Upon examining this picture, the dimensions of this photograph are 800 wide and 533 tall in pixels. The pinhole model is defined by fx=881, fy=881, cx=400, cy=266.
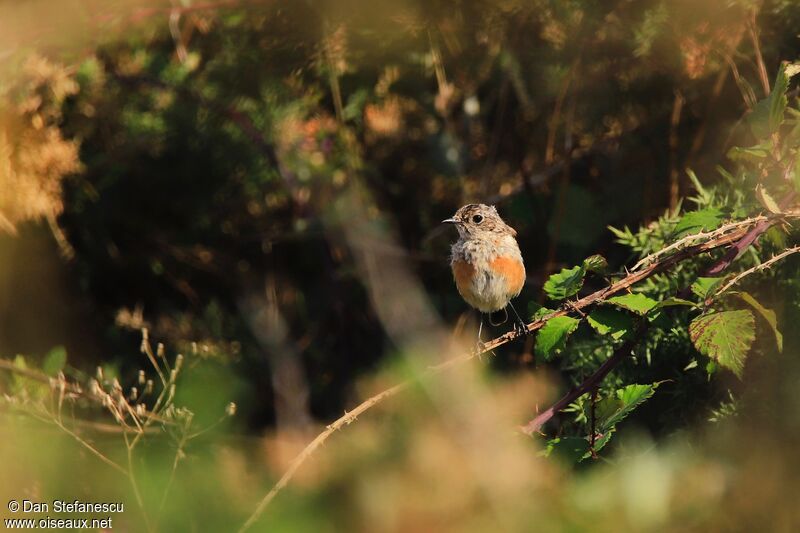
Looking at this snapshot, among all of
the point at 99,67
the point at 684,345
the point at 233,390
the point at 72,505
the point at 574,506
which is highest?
the point at 99,67

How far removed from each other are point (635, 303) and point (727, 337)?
0.18m

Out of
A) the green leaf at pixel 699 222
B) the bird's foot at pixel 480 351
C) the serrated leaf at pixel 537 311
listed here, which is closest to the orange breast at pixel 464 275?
the bird's foot at pixel 480 351

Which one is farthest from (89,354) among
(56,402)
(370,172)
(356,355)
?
(370,172)

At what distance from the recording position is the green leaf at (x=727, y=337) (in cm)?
163

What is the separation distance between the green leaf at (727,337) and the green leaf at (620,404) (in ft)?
0.41

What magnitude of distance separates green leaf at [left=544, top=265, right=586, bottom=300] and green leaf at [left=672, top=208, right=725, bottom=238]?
258 millimetres

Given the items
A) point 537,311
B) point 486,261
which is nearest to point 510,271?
point 486,261

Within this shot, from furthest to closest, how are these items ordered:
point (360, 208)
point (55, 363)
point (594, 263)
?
1. point (360, 208)
2. point (55, 363)
3. point (594, 263)

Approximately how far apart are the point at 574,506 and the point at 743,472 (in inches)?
14.9

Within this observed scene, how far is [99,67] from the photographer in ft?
11.2

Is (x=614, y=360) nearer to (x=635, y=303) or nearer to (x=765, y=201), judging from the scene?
(x=635, y=303)

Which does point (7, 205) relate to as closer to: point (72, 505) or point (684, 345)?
point (72, 505)

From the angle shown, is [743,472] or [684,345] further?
[684,345]

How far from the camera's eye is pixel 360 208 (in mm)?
3150
